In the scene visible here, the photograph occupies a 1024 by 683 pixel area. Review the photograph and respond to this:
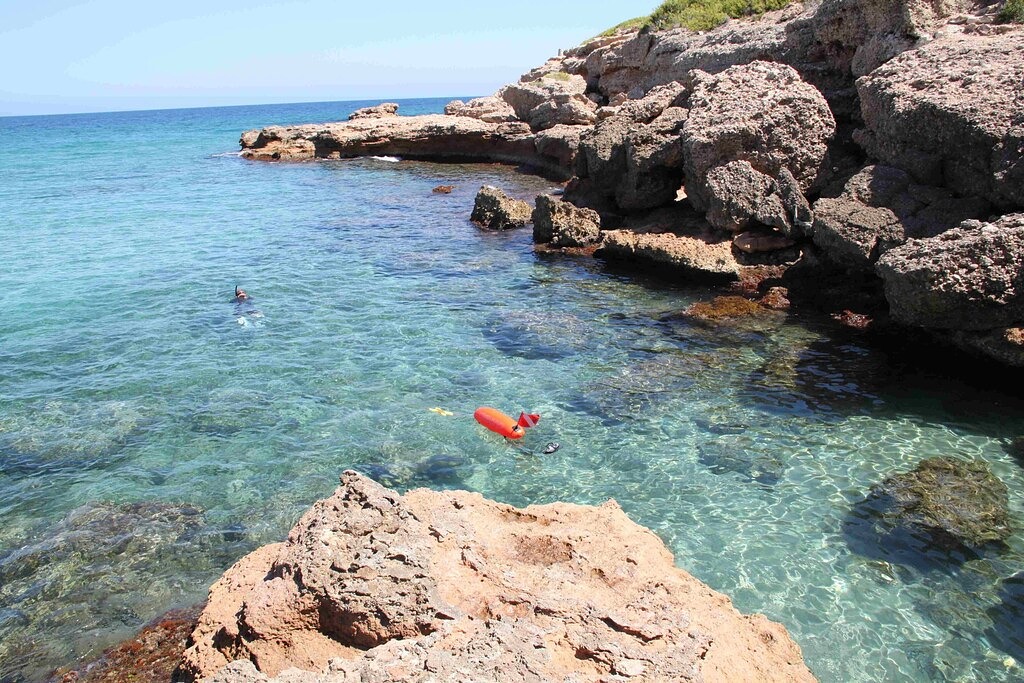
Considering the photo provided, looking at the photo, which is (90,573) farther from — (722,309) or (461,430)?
(722,309)

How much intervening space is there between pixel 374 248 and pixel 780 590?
1685 centimetres

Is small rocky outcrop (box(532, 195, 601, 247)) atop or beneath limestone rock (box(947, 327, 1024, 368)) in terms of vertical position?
atop

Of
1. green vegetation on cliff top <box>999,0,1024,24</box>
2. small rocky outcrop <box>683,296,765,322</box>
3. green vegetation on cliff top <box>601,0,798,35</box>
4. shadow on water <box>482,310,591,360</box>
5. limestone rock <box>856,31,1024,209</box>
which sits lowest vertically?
shadow on water <box>482,310,591,360</box>

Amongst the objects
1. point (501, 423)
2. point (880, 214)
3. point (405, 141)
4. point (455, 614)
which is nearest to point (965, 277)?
point (880, 214)

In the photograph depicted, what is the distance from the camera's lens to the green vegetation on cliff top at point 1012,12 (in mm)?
15867

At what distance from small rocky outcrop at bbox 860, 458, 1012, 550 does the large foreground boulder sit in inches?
129

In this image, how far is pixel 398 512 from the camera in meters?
5.63

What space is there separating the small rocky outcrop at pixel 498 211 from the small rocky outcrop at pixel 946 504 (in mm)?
16328

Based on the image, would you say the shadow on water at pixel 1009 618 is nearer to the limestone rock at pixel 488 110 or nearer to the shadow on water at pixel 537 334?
the shadow on water at pixel 537 334

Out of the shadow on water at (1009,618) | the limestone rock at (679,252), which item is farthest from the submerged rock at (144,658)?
the limestone rock at (679,252)

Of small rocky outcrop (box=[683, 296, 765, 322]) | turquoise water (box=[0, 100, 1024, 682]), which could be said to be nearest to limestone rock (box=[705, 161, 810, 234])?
small rocky outcrop (box=[683, 296, 765, 322])

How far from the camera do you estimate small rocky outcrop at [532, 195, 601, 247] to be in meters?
20.5

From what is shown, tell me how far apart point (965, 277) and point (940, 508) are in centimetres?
432

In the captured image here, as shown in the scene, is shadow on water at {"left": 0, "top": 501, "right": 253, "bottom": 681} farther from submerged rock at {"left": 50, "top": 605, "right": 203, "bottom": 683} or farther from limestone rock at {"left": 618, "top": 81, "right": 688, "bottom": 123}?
limestone rock at {"left": 618, "top": 81, "right": 688, "bottom": 123}
